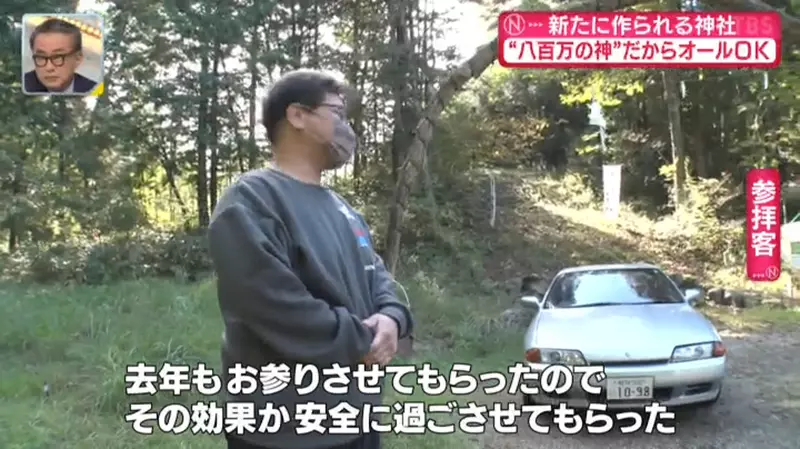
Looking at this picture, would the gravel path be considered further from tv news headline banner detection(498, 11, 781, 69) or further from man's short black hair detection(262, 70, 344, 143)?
man's short black hair detection(262, 70, 344, 143)

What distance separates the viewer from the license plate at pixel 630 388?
15.4 ft

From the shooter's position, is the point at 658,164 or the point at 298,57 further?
the point at 658,164

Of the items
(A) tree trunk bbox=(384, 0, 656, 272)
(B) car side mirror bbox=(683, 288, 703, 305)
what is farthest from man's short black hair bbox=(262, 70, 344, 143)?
(A) tree trunk bbox=(384, 0, 656, 272)

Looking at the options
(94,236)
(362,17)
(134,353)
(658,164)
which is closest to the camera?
(134,353)

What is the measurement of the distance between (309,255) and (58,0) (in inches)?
330

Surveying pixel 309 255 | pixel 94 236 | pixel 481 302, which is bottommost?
pixel 481 302

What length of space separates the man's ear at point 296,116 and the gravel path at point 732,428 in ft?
11.4

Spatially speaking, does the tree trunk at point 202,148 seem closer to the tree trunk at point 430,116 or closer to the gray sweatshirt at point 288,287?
the tree trunk at point 430,116

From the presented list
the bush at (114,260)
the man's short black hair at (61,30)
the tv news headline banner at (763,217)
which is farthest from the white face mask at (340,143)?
the tv news headline banner at (763,217)

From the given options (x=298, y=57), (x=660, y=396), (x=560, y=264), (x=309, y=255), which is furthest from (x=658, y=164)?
(x=309, y=255)

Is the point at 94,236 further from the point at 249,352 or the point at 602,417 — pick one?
the point at 249,352

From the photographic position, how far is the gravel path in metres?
4.71

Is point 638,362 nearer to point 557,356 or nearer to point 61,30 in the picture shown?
point 557,356

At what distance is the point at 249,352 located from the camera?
1566 mm
